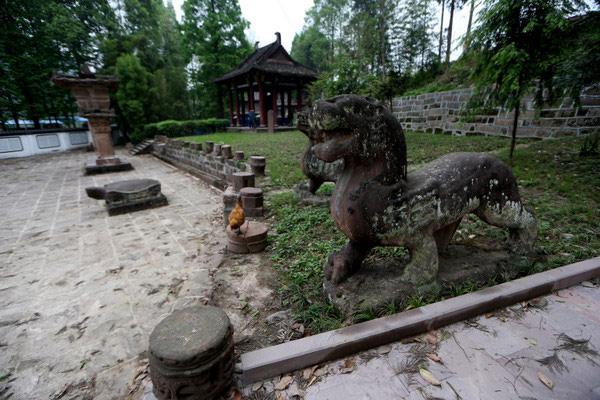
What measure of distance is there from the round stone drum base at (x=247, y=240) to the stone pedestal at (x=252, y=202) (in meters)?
1.03

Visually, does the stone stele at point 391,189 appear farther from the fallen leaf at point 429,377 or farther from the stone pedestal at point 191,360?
the stone pedestal at point 191,360

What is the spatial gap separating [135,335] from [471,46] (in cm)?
739

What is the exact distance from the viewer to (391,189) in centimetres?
212

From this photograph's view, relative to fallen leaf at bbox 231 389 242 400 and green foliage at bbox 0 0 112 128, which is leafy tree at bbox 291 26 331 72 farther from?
fallen leaf at bbox 231 389 242 400

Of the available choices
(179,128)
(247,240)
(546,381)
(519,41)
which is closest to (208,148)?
(247,240)

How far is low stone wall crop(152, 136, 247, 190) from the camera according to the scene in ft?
24.2

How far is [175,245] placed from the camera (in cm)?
428

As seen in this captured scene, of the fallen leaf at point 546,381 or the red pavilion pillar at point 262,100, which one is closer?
the fallen leaf at point 546,381

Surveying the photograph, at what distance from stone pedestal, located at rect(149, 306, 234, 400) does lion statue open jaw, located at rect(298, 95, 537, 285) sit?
108 centimetres

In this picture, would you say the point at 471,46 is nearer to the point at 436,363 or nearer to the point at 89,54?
the point at 436,363

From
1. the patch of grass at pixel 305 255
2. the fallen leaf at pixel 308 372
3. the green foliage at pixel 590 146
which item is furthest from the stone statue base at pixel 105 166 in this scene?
the green foliage at pixel 590 146

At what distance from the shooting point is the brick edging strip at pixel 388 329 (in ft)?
6.20

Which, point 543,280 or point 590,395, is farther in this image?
point 543,280

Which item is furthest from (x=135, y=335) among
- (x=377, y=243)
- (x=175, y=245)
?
(x=377, y=243)
